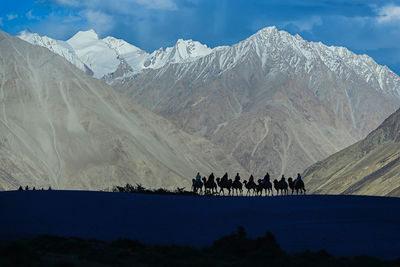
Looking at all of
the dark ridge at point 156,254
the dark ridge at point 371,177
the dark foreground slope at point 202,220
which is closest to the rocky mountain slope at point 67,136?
the dark ridge at point 371,177

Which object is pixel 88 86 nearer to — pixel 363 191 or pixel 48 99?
pixel 48 99

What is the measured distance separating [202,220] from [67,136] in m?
139

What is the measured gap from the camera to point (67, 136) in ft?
553

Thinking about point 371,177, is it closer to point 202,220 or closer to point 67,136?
point 67,136

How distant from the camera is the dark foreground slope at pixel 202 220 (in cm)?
2723

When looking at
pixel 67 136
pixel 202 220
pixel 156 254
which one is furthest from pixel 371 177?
pixel 156 254

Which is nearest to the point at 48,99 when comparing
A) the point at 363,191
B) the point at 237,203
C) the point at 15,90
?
the point at 15,90

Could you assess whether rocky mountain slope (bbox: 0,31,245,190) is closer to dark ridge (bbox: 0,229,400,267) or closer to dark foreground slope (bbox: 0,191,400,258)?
dark foreground slope (bbox: 0,191,400,258)

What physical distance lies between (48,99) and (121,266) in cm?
16386

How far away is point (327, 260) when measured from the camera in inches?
855

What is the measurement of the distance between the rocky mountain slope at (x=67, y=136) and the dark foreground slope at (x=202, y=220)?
326ft

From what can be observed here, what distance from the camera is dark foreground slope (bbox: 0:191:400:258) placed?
27.2 meters

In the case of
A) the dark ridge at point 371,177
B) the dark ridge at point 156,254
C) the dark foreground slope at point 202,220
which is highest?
the dark ridge at point 371,177

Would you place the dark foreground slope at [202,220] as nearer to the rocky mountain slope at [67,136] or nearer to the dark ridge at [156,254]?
the dark ridge at [156,254]
